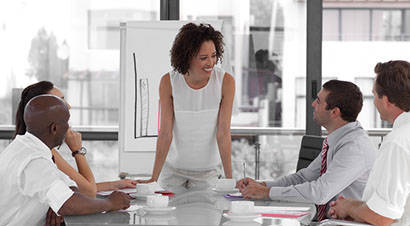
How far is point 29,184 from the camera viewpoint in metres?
2.41

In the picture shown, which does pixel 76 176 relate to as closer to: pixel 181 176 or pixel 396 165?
pixel 181 176

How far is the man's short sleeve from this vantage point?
7.83 ft

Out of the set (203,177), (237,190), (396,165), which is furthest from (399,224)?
(203,177)

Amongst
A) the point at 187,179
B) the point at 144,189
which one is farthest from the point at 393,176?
the point at 187,179

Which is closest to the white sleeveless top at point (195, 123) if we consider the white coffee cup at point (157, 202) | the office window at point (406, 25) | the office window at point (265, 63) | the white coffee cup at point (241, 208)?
the white coffee cup at point (157, 202)

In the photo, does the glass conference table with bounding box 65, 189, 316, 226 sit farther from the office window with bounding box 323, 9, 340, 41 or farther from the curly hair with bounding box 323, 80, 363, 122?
the office window with bounding box 323, 9, 340, 41

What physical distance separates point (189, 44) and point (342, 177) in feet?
3.63

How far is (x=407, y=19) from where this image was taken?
5754 millimetres

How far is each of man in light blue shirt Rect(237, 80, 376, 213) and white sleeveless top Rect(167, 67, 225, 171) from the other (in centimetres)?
43

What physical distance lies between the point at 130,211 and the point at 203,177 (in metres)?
0.94

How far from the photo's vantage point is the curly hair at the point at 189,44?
3.61 meters

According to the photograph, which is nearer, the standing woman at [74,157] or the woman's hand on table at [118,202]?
the woman's hand on table at [118,202]

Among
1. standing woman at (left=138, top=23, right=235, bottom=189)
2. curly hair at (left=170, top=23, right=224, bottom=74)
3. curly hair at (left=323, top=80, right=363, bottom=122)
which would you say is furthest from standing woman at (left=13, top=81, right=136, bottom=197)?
curly hair at (left=323, top=80, right=363, bottom=122)

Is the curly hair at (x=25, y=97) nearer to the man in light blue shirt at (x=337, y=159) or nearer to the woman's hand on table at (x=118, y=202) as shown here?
the woman's hand on table at (x=118, y=202)
